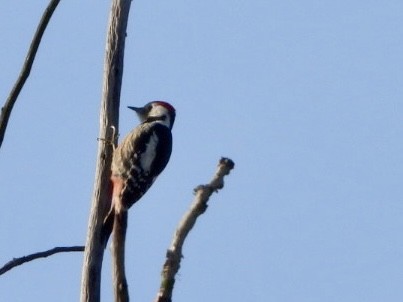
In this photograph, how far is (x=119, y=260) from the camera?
3.93 meters

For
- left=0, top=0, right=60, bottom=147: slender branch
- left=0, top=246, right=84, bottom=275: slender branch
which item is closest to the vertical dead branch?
left=0, top=246, right=84, bottom=275: slender branch

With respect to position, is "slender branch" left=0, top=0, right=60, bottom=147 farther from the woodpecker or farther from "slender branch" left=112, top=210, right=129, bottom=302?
the woodpecker

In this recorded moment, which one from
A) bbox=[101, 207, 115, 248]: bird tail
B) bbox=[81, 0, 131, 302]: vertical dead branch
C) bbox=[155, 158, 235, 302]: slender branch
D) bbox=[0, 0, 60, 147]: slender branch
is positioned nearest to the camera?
bbox=[155, 158, 235, 302]: slender branch

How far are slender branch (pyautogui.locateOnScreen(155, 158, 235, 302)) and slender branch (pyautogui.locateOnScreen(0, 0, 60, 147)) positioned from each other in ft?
3.54

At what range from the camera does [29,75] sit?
427cm

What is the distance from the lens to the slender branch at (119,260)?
11.7 ft

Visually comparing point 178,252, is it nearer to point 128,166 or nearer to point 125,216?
point 125,216

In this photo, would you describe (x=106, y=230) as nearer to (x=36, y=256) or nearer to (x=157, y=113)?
(x=36, y=256)

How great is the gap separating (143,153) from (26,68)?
3.52 meters

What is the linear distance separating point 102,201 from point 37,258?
2.94ft

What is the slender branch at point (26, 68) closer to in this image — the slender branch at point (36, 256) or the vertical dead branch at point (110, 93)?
the slender branch at point (36, 256)

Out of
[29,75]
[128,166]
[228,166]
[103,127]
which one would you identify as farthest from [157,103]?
[228,166]

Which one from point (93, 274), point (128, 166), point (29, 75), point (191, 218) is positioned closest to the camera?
point (191, 218)

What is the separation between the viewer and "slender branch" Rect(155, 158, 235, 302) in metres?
3.17
